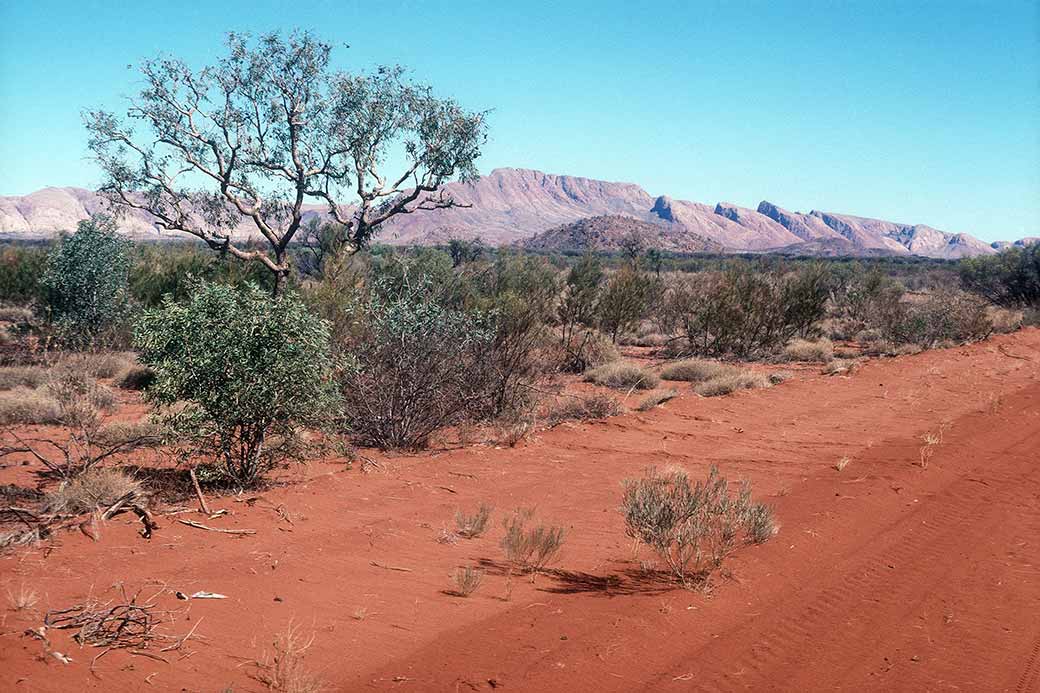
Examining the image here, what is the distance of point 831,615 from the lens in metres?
6.37

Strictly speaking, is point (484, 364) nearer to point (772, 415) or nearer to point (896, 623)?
point (772, 415)

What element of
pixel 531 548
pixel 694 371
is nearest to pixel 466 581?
pixel 531 548

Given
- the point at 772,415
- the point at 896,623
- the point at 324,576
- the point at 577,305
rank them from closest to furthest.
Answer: the point at 896,623 → the point at 324,576 → the point at 772,415 → the point at 577,305

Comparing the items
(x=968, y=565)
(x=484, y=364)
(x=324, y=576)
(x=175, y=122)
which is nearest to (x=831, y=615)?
(x=968, y=565)

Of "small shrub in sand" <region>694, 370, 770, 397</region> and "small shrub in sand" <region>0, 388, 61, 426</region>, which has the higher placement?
"small shrub in sand" <region>694, 370, 770, 397</region>

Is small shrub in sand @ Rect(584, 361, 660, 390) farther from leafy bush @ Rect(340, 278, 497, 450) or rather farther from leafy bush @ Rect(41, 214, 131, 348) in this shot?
leafy bush @ Rect(41, 214, 131, 348)

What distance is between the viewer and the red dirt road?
5316 millimetres

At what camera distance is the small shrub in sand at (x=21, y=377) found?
16.9 m

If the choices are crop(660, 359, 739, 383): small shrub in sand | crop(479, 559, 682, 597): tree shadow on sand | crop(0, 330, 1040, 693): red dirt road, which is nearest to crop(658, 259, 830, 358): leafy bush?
crop(660, 359, 739, 383): small shrub in sand

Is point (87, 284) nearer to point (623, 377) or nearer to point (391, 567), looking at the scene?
point (623, 377)

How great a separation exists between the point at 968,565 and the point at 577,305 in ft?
62.9

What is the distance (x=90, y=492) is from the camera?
26.7 ft

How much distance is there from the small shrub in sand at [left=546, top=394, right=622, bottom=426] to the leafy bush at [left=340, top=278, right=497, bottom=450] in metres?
2.35

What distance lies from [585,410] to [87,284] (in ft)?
46.6
